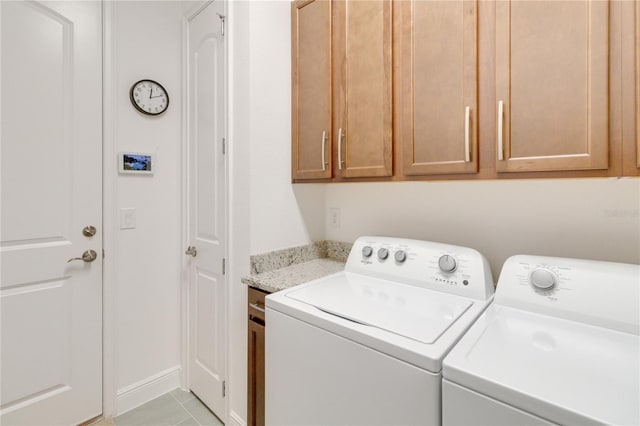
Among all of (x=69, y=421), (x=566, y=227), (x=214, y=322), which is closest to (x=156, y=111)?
(x=214, y=322)

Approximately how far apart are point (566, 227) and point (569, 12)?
735mm

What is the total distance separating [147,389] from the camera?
1.90 m

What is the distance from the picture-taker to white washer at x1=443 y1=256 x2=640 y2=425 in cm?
62

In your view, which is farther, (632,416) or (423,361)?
(423,361)

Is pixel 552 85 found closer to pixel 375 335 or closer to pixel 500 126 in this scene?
pixel 500 126

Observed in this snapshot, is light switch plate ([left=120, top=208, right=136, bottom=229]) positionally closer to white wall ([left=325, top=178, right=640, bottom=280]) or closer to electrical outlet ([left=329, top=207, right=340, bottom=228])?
electrical outlet ([left=329, top=207, right=340, bottom=228])

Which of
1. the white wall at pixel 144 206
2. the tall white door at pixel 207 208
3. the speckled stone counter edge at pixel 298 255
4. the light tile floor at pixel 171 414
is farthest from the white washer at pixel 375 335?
the white wall at pixel 144 206

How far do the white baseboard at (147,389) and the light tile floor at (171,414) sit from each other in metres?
0.03

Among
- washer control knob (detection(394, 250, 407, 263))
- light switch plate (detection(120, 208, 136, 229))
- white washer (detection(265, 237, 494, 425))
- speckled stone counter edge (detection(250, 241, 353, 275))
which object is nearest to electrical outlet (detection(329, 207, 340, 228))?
speckled stone counter edge (detection(250, 241, 353, 275))

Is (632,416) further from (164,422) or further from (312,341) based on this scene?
(164,422)

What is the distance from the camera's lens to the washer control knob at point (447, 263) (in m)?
1.20

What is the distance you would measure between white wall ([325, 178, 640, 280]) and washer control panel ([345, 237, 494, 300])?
9.0 inches

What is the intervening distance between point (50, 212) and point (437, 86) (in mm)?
1883

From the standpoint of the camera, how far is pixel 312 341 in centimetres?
102
